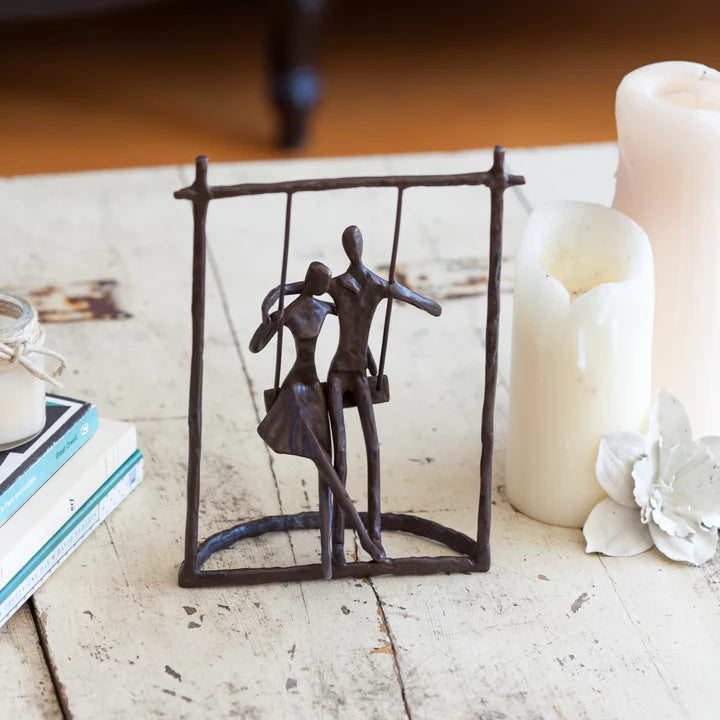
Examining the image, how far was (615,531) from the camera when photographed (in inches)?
29.4

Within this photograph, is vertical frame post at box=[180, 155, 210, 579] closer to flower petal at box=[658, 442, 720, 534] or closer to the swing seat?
the swing seat

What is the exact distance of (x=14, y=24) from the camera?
238cm

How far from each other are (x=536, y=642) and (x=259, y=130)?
1643 mm

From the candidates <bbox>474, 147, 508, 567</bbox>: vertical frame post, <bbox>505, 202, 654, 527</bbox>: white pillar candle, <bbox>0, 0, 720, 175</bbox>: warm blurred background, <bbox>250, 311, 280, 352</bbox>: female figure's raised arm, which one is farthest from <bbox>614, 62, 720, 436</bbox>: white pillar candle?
<bbox>0, 0, 720, 175</bbox>: warm blurred background

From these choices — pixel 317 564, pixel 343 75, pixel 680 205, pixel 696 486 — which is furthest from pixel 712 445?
pixel 343 75

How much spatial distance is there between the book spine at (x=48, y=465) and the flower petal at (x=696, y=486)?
14.2 inches

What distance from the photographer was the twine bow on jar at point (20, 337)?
2.33 ft

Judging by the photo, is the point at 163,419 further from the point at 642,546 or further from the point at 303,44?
the point at 303,44

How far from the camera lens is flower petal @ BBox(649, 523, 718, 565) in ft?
2.40

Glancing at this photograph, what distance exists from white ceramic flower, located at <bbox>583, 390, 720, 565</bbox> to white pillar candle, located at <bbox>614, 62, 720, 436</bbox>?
5 cm

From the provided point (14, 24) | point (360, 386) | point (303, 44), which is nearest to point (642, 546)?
point (360, 386)

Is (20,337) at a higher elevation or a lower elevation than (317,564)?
higher

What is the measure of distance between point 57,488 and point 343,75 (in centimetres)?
179

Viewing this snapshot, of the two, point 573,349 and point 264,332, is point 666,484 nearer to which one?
point 573,349
